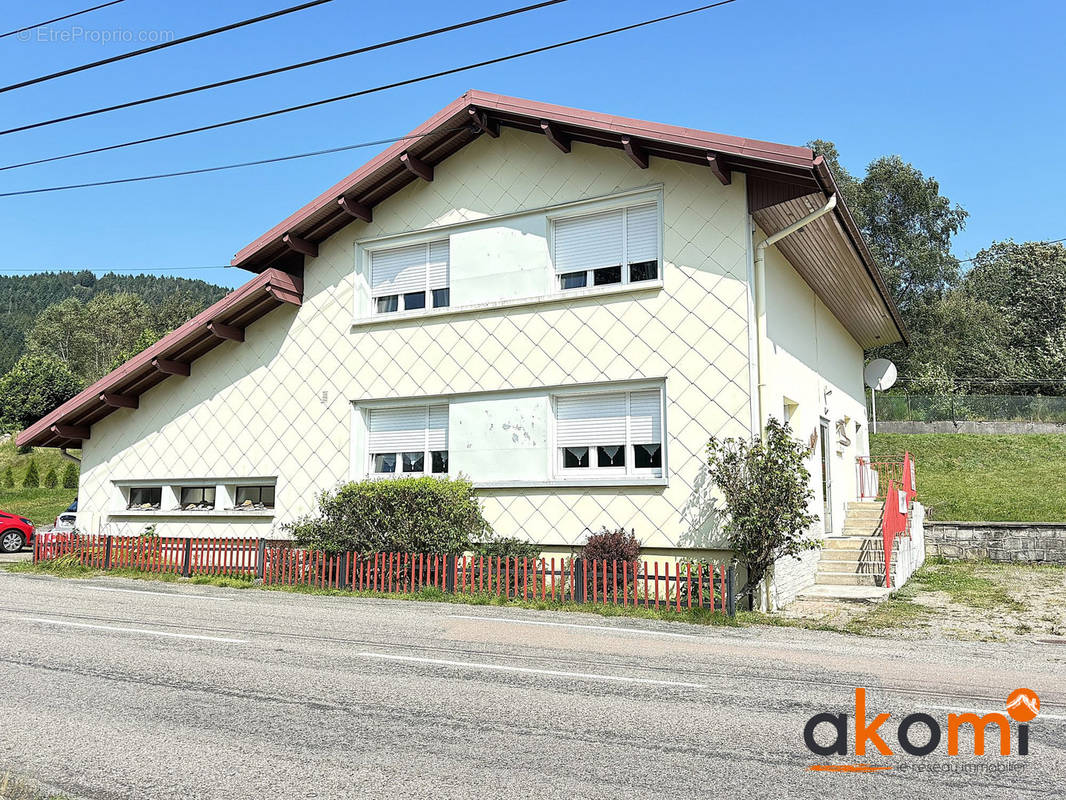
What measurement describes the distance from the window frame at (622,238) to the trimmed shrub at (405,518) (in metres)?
3.75

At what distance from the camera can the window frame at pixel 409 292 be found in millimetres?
15562

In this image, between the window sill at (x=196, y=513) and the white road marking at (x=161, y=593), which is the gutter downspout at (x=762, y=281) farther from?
the window sill at (x=196, y=513)

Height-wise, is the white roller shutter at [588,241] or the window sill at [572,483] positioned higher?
the white roller shutter at [588,241]

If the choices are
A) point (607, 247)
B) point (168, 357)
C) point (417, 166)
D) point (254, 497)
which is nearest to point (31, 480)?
point (168, 357)

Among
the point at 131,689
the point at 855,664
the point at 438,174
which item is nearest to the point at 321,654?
the point at 131,689

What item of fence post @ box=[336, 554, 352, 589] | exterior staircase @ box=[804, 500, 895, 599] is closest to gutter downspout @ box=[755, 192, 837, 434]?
exterior staircase @ box=[804, 500, 895, 599]

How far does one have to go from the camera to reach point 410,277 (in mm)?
15953

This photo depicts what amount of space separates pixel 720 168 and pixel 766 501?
486cm

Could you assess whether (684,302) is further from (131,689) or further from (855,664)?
(131,689)

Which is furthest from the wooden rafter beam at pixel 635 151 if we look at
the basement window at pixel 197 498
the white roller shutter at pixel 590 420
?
the basement window at pixel 197 498

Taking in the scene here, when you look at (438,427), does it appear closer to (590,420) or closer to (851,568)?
(590,420)

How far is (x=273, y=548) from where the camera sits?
589 inches

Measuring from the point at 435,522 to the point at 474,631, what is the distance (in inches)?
156

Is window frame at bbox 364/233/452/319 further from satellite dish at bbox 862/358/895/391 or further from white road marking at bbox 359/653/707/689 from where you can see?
satellite dish at bbox 862/358/895/391
